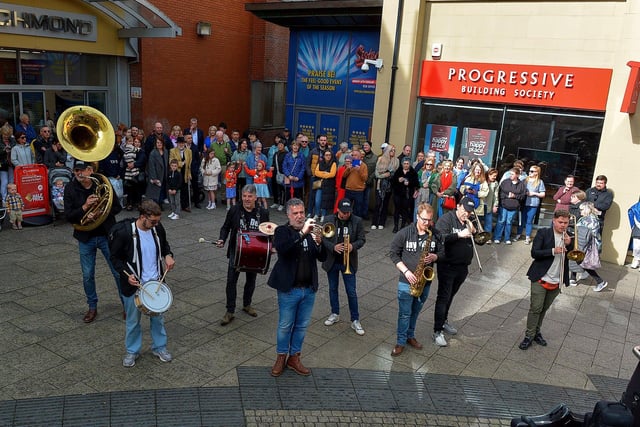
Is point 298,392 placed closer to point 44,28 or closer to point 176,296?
point 176,296

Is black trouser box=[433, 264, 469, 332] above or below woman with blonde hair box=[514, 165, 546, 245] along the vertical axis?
below

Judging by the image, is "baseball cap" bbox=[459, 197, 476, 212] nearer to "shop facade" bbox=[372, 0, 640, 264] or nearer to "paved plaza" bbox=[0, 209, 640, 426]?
"paved plaza" bbox=[0, 209, 640, 426]

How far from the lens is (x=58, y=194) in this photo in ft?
36.5

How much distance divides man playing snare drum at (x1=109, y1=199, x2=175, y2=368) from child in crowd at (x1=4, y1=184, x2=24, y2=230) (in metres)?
5.97

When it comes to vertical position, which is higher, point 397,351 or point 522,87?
point 522,87

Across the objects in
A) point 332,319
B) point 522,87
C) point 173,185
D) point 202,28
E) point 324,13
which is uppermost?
point 324,13

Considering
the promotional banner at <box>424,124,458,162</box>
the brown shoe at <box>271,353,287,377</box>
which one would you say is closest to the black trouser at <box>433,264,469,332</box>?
the brown shoe at <box>271,353,287,377</box>

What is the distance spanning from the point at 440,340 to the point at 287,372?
2.05 m

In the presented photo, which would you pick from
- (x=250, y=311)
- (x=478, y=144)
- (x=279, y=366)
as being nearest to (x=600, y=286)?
(x=478, y=144)

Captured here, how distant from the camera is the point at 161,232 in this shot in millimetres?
5906

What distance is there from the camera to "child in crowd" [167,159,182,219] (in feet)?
39.4

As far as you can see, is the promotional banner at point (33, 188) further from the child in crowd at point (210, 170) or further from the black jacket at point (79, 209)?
the black jacket at point (79, 209)

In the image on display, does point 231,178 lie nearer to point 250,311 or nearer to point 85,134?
point 85,134

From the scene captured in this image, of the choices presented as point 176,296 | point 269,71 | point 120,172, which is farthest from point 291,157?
point 269,71
